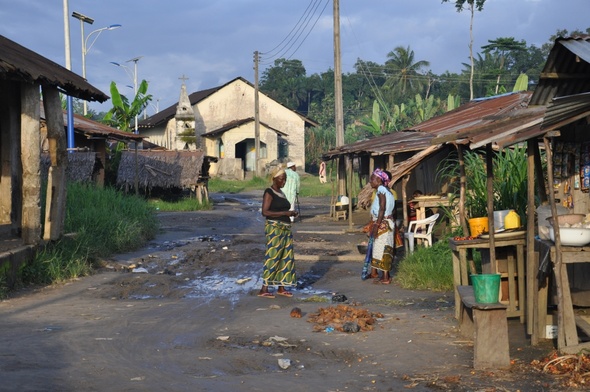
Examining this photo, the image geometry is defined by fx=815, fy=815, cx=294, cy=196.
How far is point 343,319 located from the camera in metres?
9.06

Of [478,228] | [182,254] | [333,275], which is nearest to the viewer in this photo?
[478,228]

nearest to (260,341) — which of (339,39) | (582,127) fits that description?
(582,127)

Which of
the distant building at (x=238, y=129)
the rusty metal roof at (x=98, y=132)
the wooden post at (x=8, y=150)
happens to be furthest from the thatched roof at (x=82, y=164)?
the distant building at (x=238, y=129)

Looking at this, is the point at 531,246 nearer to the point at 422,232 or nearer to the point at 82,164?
the point at 422,232

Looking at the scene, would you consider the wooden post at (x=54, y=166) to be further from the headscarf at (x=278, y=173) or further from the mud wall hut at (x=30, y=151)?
the headscarf at (x=278, y=173)

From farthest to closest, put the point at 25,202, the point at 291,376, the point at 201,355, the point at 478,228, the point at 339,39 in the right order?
the point at 339,39
the point at 25,202
the point at 478,228
the point at 201,355
the point at 291,376

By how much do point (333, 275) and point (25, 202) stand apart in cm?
503

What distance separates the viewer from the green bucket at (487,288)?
7.07 meters

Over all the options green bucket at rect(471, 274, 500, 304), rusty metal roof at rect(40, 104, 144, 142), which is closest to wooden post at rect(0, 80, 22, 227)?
green bucket at rect(471, 274, 500, 304)

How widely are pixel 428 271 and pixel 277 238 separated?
234 centimetres

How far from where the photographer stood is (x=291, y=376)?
692 centimetres

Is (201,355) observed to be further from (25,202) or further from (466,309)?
(25,202)

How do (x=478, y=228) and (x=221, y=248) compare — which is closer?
(x=478, y=228)

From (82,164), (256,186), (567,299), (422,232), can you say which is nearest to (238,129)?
(256,186)
